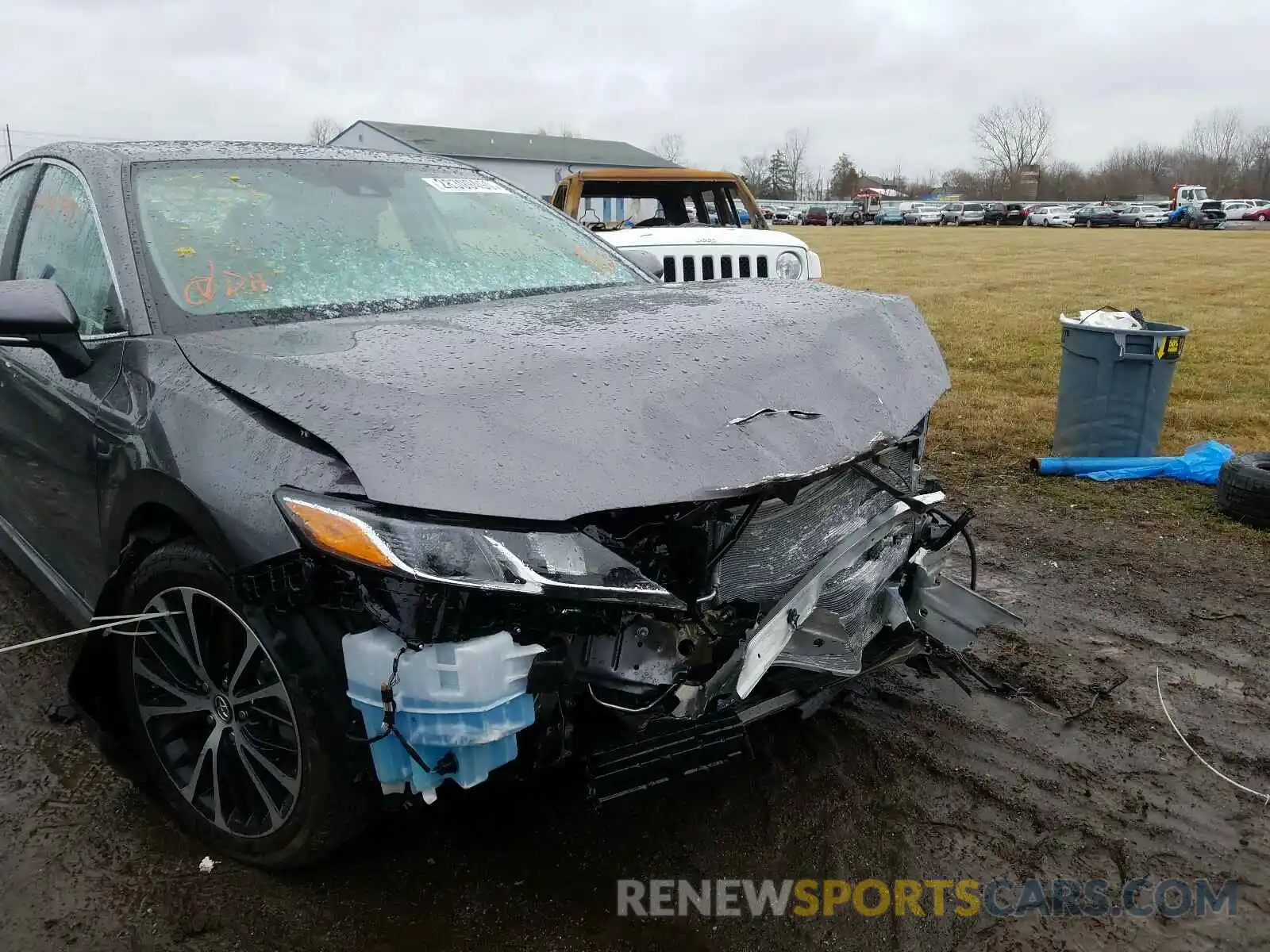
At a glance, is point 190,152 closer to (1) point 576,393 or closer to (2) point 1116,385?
(1) point 576,393

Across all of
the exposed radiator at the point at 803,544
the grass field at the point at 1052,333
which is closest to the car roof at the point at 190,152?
the exposed radiator at the point at 803,544

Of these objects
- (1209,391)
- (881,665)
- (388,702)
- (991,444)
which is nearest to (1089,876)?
(881,665)

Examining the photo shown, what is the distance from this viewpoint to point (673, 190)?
28.5 ft

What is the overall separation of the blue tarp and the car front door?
5.02 metres

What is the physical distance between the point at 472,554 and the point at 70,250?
6.42ft

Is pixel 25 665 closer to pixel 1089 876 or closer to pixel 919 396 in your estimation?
pixel 919 396

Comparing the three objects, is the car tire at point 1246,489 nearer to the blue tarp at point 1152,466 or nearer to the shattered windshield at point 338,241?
the blue tarp at point 1152,466

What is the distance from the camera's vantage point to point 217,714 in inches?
88.8

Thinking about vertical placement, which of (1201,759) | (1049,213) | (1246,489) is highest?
(1049,213)

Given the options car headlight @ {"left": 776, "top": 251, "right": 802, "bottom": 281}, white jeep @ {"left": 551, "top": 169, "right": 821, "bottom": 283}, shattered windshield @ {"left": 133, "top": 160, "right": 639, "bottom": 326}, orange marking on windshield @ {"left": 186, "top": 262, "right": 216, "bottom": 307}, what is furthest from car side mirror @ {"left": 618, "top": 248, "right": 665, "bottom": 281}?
car headlight @ {"left": 776, "top": 251, "right": 802, "bottom": 281}

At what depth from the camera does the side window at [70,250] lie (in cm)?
261

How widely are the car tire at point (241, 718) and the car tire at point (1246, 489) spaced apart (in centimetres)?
450

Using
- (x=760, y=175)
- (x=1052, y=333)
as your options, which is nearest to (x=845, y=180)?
(x=760, y=175)

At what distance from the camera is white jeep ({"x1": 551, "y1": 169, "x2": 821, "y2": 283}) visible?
24.5 feet
